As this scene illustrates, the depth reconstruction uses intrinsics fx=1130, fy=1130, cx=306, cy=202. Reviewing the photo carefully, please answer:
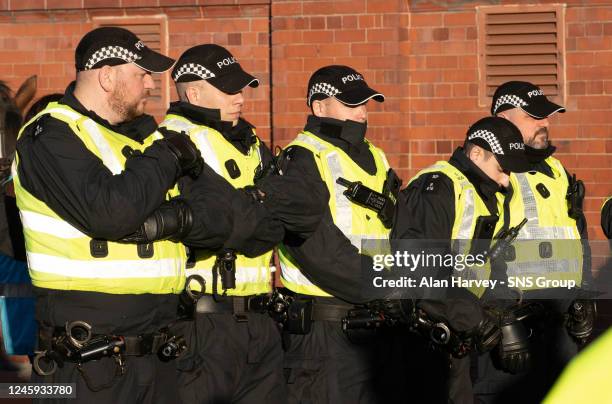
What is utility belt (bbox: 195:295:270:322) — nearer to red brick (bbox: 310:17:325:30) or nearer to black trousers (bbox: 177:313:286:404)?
black trousers (bbox: 177:313:286:404)

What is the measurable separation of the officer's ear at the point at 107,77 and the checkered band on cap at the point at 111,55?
0.04 m

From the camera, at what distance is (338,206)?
5.92m

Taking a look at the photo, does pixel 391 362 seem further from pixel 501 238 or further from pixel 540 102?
pixel 540 102

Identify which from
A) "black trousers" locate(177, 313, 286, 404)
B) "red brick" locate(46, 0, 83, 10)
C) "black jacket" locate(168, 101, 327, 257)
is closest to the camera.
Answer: "black jacket" locate(168, 101, 327, 257)

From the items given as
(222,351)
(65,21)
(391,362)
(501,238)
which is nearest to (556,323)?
(501,238)

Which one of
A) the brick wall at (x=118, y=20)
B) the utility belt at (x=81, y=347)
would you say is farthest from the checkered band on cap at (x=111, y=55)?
the brick wall at (x=118, y=20)

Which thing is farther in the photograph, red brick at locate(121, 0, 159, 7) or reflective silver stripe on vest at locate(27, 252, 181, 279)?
red brick at locate(121, 0, 159, 7)

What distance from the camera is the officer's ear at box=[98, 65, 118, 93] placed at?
495cm

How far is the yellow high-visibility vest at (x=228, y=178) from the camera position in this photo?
19.0 ft

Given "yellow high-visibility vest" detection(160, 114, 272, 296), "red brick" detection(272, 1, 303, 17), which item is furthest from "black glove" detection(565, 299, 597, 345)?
"red brick" detection(272, 1, 303, 17)

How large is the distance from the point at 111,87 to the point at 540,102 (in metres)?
3.53

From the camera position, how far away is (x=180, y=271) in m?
5.03

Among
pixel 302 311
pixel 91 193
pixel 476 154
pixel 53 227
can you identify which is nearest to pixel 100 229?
pixel 91 193

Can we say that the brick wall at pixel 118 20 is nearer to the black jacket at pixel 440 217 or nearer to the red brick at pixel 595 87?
the red brick at pixel 595 87
